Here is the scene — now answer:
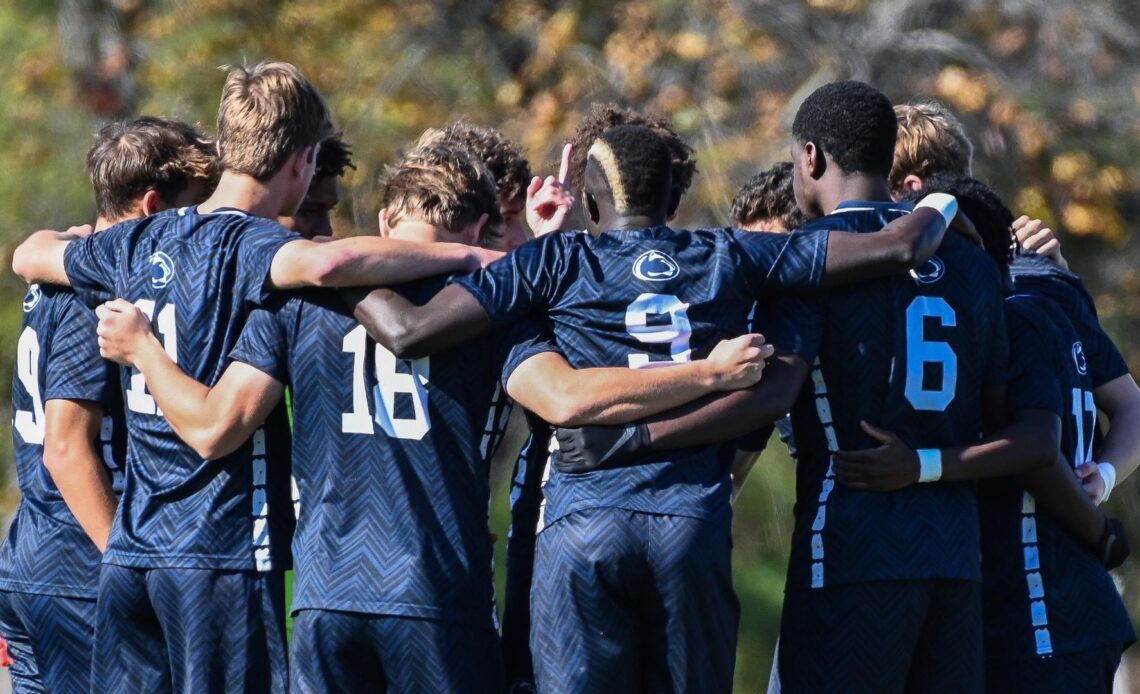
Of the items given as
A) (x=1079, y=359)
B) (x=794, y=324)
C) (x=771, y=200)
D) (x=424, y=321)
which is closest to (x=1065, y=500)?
(x=1079, y=359)

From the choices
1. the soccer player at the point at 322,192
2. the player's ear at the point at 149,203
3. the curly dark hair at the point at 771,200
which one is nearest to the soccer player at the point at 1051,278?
the curly dark hair at the point at 771,200

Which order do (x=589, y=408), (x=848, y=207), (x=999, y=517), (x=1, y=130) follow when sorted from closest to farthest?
(x=589, y=408) < (x=848, y=207) < (x=999, y=517) < (x=1, y=130)

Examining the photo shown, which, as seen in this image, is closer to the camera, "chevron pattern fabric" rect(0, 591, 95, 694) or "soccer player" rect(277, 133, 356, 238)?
"chevron pattern fabric" rect(0, 591, 95, 694)

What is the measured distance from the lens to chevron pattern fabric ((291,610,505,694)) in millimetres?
4098

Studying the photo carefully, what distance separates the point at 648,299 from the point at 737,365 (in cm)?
28

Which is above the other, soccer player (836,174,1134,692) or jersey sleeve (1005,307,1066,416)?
jersey sleeve (1005,307,1066,416)

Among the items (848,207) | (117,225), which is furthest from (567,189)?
(117,225)

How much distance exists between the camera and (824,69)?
433 inches

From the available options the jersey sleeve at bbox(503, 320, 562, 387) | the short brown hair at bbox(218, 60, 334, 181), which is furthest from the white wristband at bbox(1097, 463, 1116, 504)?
the short brown hair at bbox(218, 60, 334, 181)

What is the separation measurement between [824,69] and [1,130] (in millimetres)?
5467

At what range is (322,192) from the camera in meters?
5.19

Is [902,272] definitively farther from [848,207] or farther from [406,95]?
[406,95]

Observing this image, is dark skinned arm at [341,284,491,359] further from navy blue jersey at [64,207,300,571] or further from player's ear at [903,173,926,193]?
player's ear at [903,173,926,193]

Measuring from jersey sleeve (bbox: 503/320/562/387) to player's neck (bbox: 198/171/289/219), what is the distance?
809 millimetres
